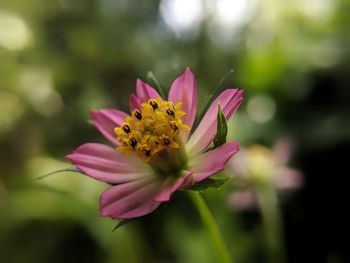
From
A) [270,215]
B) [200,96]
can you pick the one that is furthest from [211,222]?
[200,96]

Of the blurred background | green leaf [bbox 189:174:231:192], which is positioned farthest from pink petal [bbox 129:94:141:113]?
the blurred background

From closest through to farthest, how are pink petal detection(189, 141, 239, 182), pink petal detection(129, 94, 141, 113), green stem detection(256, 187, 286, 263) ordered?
pink petal detection(189, 141, 239, 182) < pink petal detection(129, 94, 141, 113) < green stem detection(256, 187, 286, 263)

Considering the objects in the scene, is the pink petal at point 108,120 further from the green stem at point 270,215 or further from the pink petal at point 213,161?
the green stem at point 270,215

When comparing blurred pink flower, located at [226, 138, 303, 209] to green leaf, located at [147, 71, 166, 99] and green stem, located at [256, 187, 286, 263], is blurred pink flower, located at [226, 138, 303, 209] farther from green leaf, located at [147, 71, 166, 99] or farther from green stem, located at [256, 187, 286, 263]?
green leaf, located at [147, 71, 166, 99]

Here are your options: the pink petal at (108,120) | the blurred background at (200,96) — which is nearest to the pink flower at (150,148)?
the pink petal at (108,120)

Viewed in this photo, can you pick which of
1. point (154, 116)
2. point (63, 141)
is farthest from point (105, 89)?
point (154, 116)

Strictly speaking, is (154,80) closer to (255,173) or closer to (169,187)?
(169,187)
